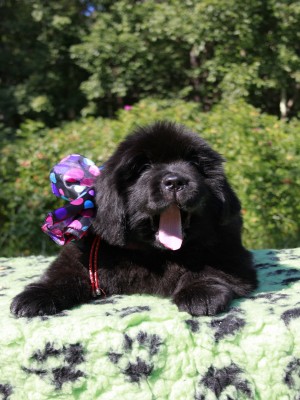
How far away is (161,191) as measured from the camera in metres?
1.98

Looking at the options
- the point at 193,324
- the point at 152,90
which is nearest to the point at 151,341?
the point at 193,324

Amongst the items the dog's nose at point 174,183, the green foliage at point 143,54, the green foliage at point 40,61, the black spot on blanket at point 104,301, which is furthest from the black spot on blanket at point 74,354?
the green foliage at point 40,61

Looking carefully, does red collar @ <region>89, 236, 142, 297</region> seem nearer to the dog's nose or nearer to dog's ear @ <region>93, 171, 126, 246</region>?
dog's ear @ <region>93, 171, 126, 246</region>

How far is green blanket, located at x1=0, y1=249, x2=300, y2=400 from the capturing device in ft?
5.66

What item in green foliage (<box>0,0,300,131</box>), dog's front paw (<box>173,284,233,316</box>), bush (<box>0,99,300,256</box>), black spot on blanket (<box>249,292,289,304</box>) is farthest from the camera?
green foliage (<box>0,0,300,131</box>)

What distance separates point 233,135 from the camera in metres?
5.36

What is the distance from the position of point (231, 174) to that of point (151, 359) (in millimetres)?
3543

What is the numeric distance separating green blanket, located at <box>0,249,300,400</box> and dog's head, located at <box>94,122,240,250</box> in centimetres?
41

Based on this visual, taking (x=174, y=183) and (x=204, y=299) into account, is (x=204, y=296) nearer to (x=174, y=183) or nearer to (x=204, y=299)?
(x=204, y=299)

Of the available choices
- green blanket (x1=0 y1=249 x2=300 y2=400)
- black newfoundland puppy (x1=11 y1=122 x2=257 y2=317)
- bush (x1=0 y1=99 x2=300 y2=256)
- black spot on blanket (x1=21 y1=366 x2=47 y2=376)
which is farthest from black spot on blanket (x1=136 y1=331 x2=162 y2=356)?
bush (x1=0 y1=99 x2=300 y2=256)

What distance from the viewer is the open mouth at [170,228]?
2020 mm

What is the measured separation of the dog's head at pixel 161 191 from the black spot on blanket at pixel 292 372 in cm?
61

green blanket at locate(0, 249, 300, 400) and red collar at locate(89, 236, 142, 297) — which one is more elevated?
red collar at locate(89, 236, 142, 297)

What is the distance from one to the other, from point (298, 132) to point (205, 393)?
4498mm
